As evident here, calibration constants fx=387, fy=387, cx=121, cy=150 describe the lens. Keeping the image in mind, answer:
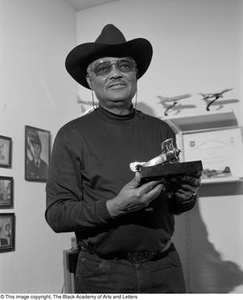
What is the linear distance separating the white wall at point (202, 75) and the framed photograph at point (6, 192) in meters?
0.83

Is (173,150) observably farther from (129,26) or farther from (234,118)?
(129,26)

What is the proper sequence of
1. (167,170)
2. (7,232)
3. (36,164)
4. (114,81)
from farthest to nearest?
(36,164), (7,232), (114,81), (167,170)

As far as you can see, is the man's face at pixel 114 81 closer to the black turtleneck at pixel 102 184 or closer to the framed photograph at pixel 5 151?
the black turtleneck at pixel 102 184

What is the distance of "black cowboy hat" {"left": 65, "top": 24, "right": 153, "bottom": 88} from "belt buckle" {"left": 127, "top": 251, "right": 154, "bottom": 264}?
22.7 inches

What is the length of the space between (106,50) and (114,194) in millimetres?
437

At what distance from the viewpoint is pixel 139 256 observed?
101 centimetres

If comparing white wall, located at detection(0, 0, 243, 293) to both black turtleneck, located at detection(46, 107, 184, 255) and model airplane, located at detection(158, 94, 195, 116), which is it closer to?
model airplane, located at detection(158, 94, 195, 116)

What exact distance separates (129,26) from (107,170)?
137 cm

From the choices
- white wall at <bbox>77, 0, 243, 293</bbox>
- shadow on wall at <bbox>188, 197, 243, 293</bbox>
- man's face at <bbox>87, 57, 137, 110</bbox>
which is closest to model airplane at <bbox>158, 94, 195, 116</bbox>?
white wall at <bbox>77, 0, 243, 293</bbox>

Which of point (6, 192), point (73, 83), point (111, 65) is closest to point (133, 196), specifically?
point (111, 65)

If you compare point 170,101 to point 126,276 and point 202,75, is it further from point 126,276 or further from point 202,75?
point 126,276

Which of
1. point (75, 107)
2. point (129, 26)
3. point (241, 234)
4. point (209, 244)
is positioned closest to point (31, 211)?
point (75, 107)

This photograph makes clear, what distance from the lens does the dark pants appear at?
1.00m

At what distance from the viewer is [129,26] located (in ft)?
7.14
